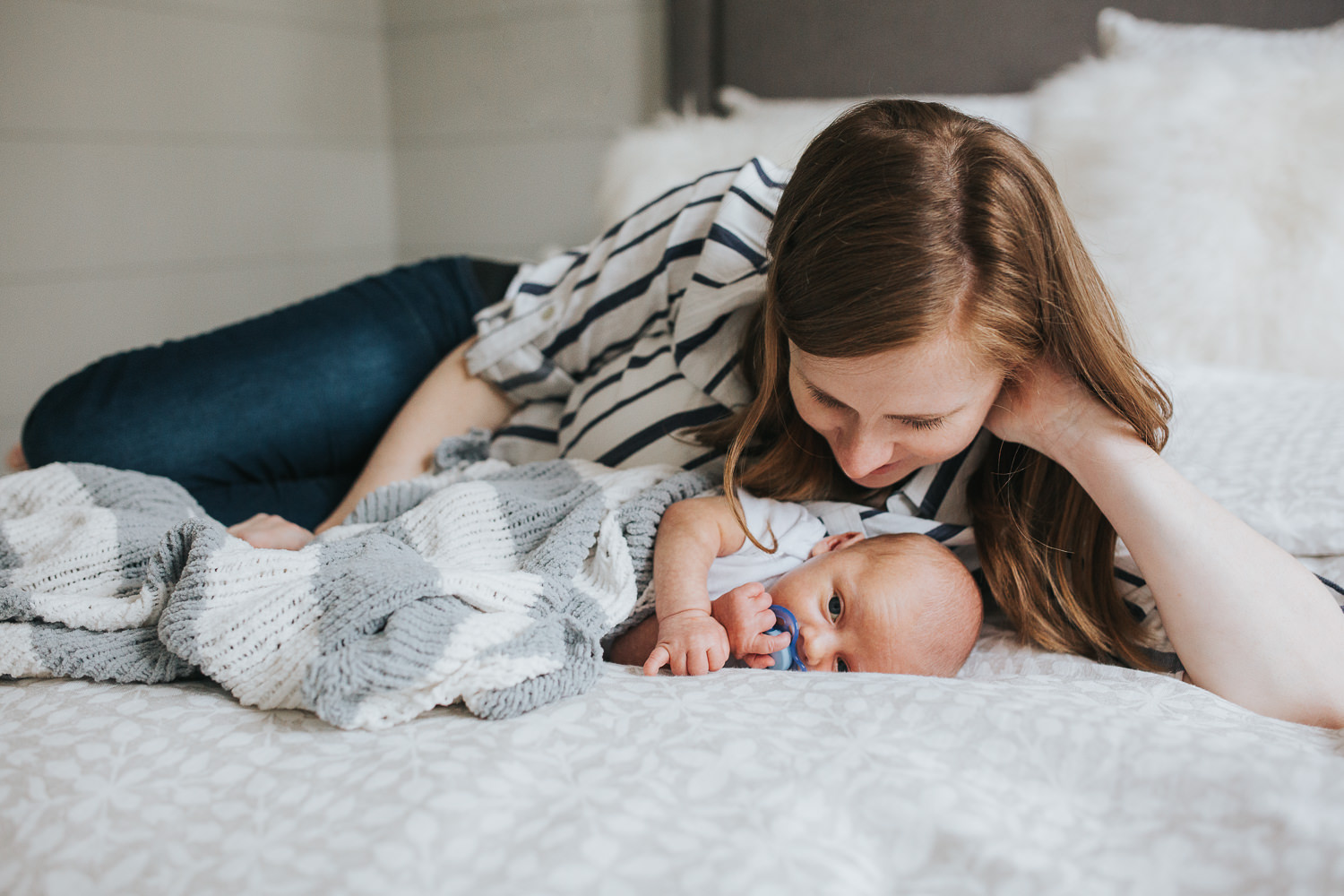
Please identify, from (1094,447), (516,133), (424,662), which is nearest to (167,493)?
(424,662)

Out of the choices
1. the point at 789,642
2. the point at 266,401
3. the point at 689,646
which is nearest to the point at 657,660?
the point at 689,646

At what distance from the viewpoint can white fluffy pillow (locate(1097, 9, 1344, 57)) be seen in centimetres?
139

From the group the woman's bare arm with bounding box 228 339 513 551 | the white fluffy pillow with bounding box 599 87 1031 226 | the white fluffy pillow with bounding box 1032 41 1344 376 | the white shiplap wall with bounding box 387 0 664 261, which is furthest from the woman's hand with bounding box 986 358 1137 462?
the white shiplap wall with bounding box 387 0 664 261

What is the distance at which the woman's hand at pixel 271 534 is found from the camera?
1011 mm

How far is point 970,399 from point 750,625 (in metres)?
0.28

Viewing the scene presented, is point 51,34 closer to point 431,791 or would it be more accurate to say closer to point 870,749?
point 431,791

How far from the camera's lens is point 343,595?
70cm

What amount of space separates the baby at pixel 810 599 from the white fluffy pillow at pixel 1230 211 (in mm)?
596

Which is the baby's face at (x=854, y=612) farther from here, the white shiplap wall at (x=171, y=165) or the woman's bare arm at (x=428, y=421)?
the white shiplap wall at (x=171, y=165)

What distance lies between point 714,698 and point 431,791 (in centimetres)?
22

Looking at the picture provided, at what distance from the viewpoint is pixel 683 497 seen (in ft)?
3.07

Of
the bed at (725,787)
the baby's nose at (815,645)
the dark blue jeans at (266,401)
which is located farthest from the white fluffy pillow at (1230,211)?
the dark blue jeans at (266,401)

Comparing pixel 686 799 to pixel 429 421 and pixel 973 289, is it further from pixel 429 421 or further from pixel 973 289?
pixel 429 421

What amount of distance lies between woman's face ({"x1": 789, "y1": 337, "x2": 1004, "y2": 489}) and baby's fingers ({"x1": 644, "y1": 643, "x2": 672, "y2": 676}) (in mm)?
230
